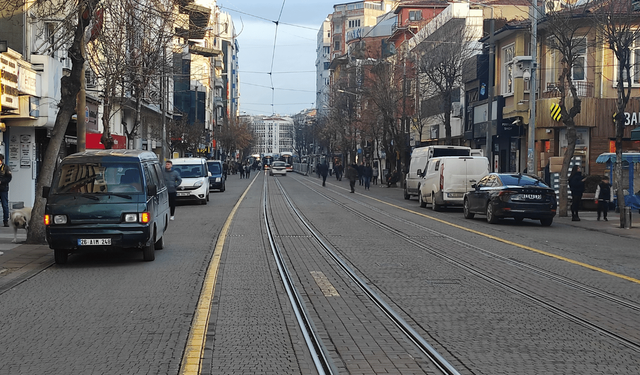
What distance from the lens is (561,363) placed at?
640 cm

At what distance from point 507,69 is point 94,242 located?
33671 millimetres

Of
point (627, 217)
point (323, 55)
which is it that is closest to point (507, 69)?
point (627, 217)

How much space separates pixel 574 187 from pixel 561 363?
18.6 metres

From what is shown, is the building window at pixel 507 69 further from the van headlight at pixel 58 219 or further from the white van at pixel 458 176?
the van headlight at pixel 58 219

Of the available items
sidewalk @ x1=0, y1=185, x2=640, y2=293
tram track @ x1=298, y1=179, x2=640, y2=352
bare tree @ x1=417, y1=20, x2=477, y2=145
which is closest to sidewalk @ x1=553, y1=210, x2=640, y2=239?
sidewalk @ x1=0, y1=185, x2=640, y2=293

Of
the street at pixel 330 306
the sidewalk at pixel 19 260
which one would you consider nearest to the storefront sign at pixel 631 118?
the street at pixel 330 306

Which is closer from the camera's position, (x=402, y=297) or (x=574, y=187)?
(x=402, y=297)

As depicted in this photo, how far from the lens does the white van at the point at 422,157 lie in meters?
35.5

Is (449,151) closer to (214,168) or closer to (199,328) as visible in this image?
(214,168)

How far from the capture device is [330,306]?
9.03 meters

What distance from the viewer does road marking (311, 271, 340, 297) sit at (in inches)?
391

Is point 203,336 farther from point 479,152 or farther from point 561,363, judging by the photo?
point 479,152

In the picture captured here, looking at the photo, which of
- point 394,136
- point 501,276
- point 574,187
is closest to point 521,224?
point 574,187

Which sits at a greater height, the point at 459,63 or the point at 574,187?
the point at 459,63
